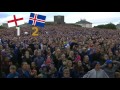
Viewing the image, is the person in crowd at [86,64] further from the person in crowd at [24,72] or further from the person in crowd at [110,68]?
the person in crowd at [24,72]

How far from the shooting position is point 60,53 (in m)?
8.22

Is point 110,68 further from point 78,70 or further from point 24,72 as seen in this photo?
point 24,72

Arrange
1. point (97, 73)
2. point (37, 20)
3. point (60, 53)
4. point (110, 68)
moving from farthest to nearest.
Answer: point (37, 20) → point (60, 53) → point (110, 68) → point (97, 73)

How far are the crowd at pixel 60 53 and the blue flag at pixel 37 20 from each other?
36 cm

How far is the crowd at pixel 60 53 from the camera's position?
23.3 ft

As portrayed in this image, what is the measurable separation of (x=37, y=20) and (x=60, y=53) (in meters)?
0.91

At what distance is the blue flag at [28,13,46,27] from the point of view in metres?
8.04

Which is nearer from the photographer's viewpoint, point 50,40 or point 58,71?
point 58,71

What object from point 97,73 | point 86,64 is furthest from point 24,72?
point 86,64

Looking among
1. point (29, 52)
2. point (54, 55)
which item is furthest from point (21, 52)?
point (54, 55)
